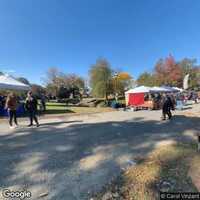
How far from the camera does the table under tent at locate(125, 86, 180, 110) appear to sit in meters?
20.2

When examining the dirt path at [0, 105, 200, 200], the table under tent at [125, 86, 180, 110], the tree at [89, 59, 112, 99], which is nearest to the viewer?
the dirt path at [0, 105, 200, 200]

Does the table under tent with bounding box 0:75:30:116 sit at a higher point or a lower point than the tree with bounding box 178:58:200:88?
lower

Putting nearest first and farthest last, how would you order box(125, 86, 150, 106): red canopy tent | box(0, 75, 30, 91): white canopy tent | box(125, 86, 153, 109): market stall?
box(0, 75, 30, 91): white canopy tent < box(125, 86, 153, 109): market stall < box(125, 86, 150, 106): red canopy tent

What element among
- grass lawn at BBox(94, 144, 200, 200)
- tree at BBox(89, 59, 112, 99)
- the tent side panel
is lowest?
grass lawn at BBox(94, 144, 200, 200)

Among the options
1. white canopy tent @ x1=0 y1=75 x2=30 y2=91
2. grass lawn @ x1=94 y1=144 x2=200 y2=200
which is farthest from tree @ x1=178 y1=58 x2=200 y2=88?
grass lawn @ x1=94 y1=144 x2=200 y2=200

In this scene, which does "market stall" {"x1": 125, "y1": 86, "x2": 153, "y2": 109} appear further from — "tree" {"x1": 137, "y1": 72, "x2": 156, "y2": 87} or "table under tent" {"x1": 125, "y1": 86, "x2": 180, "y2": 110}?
"tree" {"x1": 137, "y1": 72, "x2": 156, "y2": 87}

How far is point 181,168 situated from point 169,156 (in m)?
0.74

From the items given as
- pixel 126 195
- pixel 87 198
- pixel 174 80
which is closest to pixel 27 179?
pixel 87 198

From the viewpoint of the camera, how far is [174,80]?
52.1 metres

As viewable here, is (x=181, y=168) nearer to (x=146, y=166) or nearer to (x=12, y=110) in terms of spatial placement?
(x=146, y=166)

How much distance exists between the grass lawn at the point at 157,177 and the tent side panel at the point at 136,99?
1871 centimetres

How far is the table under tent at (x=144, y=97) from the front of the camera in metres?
20.2

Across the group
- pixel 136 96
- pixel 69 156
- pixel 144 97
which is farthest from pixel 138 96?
pixel 69 156

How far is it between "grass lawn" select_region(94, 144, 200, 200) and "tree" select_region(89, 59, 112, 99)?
109 ft
